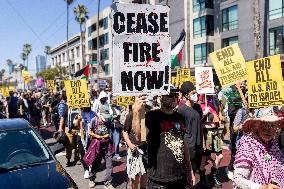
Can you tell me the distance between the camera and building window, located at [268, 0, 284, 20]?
1099 inches

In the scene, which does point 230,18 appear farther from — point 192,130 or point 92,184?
point 192,130

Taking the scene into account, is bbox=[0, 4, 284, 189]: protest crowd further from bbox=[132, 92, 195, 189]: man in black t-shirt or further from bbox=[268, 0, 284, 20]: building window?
bbox=[268, 0, 284, 20]: building window

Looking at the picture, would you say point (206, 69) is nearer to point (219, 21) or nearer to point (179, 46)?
point (179, 46)

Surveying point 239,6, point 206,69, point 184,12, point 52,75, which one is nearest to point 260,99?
point 206,69

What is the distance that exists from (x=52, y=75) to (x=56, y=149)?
259 feet

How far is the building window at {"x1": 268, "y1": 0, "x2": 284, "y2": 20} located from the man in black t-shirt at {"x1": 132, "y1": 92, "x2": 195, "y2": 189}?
2614 cm

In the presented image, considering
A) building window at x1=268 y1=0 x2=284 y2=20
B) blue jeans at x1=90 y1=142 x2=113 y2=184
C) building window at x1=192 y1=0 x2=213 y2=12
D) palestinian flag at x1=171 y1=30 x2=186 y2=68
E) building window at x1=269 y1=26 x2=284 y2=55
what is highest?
building window at x1=192 y1=0 x2=213 y2=12

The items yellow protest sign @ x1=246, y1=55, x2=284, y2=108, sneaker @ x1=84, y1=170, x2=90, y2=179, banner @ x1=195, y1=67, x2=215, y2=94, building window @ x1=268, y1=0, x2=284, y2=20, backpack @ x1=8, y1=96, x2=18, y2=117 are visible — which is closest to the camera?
yellow protest sign @ x1=246, y1=55, x2=284, y2=108

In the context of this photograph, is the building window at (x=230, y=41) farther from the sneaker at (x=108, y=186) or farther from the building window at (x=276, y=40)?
the sneaker at (x=108, y=186)

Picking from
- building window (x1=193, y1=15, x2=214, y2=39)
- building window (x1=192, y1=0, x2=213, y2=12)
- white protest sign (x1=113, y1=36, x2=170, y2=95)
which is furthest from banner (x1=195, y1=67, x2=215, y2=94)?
building window (x1=192, y1=0, x2=213, y2=12)

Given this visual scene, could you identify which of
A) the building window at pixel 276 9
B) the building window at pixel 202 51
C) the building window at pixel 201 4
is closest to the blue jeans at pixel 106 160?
the building window at pixel 276 9

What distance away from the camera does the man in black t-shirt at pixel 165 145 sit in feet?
14.5

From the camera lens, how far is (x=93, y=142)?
8.48 m

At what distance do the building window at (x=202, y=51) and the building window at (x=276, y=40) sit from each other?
26.3 feet
